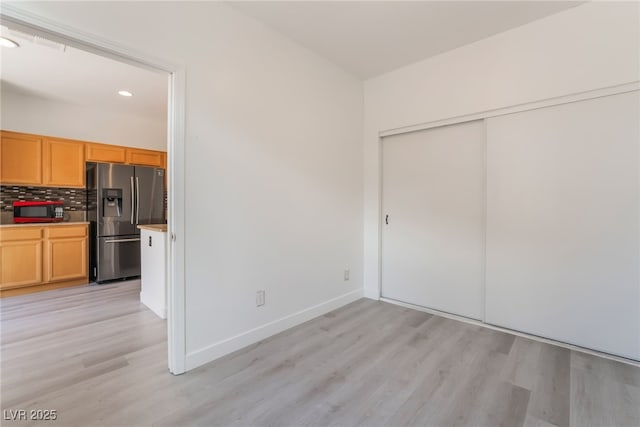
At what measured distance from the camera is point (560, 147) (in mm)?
2289

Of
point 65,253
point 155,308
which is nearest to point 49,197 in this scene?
point 65,253

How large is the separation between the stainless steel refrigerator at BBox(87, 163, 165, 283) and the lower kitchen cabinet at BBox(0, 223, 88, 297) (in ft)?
0.67

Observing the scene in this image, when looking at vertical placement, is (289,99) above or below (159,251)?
above

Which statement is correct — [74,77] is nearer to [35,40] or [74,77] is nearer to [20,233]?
[35,40]

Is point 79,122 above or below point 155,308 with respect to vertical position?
above

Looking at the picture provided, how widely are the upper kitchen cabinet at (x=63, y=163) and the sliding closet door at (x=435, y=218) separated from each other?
14.4ft

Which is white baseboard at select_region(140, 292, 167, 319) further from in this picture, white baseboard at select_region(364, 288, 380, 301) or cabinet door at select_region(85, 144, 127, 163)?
cabinet door at select_region(85, 144, 127, 163)

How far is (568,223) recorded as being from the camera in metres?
2.27

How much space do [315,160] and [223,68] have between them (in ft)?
3.81

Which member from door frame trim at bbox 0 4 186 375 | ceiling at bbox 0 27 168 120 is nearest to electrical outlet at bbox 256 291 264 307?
door frame trim at bbox 0 4 186 375

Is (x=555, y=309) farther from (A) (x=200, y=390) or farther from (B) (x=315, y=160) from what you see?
(A) (x=200, y=390)

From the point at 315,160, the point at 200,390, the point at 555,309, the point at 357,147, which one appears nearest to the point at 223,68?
the point at 315,160

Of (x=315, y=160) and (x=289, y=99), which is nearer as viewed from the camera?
(x=289, y=99)

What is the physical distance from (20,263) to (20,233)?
1.25 ft
